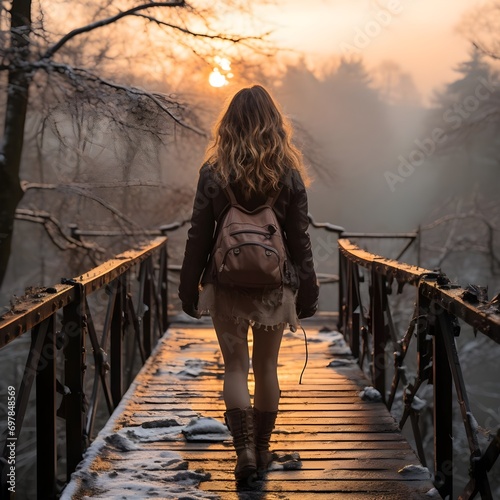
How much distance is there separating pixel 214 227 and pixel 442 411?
1365mm

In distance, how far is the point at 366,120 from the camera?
160 feet

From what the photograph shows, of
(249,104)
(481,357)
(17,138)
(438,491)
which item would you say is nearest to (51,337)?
(249,104)

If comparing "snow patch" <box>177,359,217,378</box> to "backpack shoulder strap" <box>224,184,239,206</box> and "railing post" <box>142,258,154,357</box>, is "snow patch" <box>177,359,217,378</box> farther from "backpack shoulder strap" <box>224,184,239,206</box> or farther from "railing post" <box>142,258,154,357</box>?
"backpack shoulder strap" <box>224,184,239,206</box>

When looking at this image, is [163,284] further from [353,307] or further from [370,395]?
[370,395]

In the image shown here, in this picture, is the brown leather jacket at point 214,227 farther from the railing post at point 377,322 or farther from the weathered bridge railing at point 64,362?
the railing post at point 377,322

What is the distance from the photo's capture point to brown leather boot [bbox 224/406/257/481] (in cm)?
346

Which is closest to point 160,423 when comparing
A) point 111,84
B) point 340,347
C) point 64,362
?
point 64,362

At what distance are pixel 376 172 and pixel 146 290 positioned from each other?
1725 inches

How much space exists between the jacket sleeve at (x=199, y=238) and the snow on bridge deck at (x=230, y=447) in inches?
35.0

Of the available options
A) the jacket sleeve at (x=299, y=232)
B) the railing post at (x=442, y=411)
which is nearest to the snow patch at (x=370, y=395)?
the railing post at (x=442, y=411)

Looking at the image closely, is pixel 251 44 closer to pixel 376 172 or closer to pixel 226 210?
pixel 226 210

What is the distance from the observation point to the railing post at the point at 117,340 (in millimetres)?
4859

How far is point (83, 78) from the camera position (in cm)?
856

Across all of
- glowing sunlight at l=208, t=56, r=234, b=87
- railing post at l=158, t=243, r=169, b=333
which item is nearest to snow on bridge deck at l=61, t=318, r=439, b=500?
railing post at l=158, t=243, r=169, b=333
